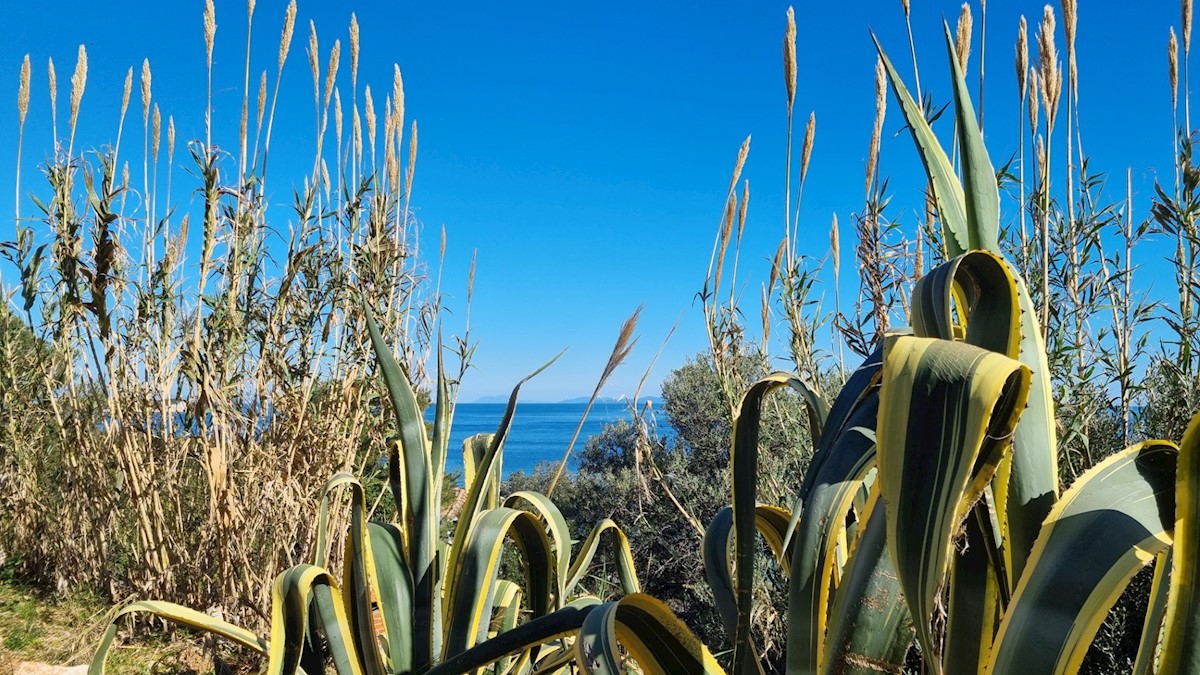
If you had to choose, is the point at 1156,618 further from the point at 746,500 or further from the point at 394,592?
the point at 394,592

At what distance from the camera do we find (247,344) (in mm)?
3002

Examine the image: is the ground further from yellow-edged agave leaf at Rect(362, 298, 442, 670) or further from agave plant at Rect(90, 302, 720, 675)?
yellow-edged agave leaf at Rect(362, 298, 442, 670)

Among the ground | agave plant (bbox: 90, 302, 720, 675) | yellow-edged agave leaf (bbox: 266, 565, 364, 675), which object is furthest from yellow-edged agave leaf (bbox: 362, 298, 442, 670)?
the ground

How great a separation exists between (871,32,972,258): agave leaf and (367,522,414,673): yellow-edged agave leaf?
3.98ft

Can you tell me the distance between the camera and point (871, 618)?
820 millimetres

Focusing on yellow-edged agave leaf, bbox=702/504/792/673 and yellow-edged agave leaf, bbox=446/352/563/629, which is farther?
yellow-edged agave leaf, bbox=446/352/563/629

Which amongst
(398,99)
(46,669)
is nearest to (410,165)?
(398,99)

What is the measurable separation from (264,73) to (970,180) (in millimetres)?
3044

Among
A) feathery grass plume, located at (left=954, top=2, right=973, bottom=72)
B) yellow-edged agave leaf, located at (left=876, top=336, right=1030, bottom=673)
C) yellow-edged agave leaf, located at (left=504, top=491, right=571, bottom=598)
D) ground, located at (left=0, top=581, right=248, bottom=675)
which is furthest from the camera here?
ground, located at (left=0, top=581, right=248, bottom=675)

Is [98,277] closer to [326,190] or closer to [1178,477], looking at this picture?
[326,190]

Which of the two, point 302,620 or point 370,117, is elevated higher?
point 370,117

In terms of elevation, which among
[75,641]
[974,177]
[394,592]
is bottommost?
[75,641]

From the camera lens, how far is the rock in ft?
8.63

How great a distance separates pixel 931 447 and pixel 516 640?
66cm
